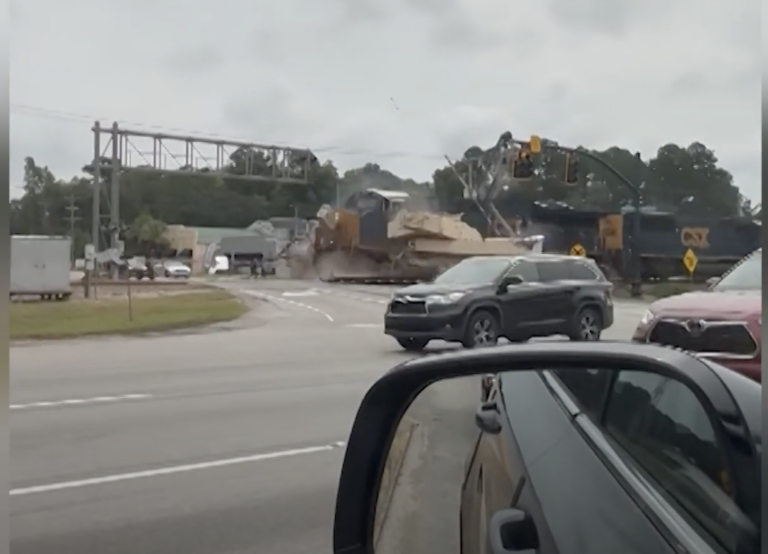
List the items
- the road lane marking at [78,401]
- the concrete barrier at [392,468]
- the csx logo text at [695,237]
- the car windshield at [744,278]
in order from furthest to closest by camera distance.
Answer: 1. the csx logo text at [695,237]
2. the road lane marking at [78,401]
3. the car windshield at [744,278]
4. the concrete barrier at [392,468]

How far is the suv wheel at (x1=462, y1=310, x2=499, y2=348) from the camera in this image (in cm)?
970

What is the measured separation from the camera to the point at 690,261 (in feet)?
41.2

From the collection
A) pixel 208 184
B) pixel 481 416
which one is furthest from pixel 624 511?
pixel 208 184

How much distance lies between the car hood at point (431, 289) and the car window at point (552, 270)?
2.29 feet

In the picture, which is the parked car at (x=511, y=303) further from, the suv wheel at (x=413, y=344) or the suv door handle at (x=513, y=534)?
the suv door handle at (x=513, y=534)

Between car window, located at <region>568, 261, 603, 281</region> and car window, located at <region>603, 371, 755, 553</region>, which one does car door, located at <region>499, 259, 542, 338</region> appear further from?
car window, located at <region>603, 371, 755, 553</region>

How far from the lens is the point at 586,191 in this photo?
1349cm

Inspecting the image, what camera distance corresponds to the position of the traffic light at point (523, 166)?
1230 centimetres

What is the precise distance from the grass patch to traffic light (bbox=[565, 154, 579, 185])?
244 inches

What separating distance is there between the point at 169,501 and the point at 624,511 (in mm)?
3750

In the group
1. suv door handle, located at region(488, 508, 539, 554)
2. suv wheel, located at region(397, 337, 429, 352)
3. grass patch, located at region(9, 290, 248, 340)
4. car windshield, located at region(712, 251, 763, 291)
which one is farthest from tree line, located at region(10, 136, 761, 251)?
suv door handle, located at region(488, 508, 539, 554)

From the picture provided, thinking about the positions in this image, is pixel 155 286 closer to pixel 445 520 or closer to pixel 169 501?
pixel 169 501

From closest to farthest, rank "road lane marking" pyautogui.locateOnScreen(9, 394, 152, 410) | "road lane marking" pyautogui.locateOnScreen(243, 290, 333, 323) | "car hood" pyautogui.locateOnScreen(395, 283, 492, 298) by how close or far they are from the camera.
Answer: "road lane marking" pyautogui.locateOnScreen(9, 394, 152, 410) → "car hood" pyautogui.locateOnScreen(395, 283, 492, 298) → "road lane marking" pyautogui.locateOnScreen(243, 290, 333, 323)

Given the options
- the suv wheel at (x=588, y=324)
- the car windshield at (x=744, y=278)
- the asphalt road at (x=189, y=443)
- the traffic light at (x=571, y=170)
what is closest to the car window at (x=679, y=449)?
the asphalt road at (x=189, y=443)
